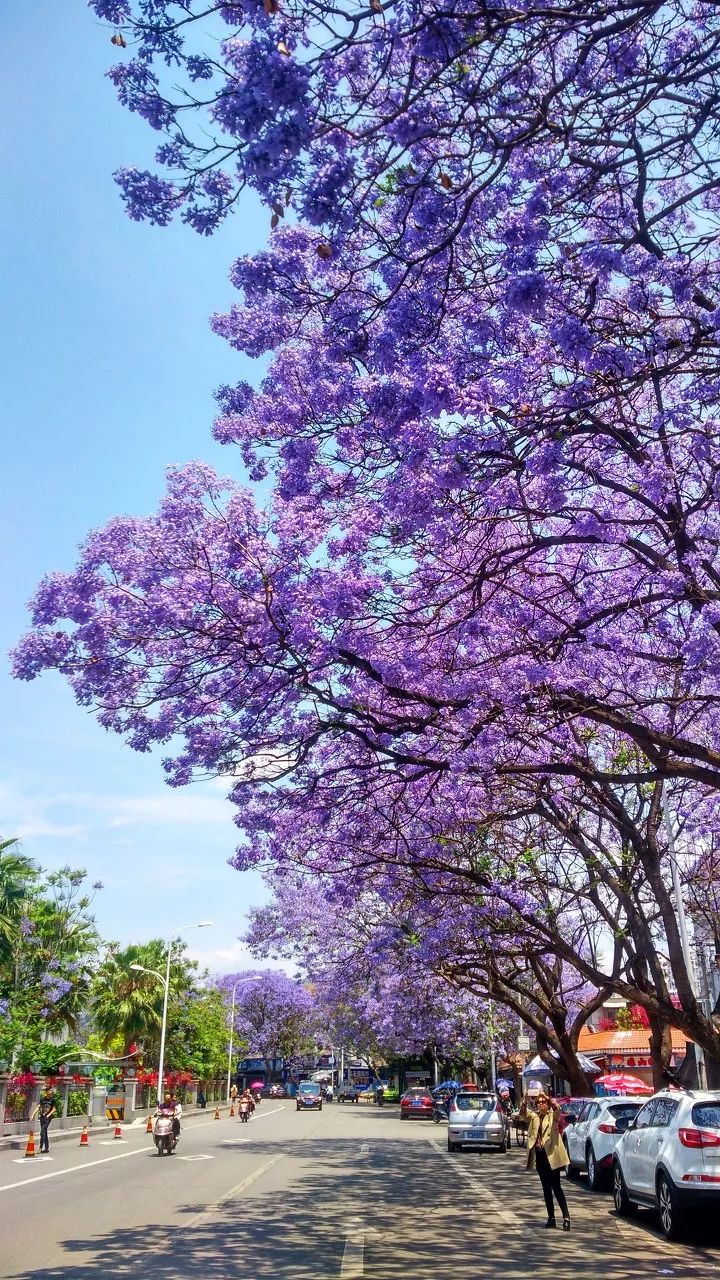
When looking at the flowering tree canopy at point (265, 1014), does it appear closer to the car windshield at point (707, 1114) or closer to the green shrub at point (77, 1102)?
the green shrub at point (77, 1102)

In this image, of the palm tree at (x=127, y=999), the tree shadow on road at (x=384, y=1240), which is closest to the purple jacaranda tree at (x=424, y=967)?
the tree shadow on road at (x=384, y=1240)

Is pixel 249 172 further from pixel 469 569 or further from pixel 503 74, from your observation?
pixel 469 569

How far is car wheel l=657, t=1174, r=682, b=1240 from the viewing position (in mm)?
11656

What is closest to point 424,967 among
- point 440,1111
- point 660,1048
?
point 660,1048

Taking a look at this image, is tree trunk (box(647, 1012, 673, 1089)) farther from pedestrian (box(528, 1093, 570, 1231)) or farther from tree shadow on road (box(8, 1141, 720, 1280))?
pedestrian (box(528, 1093, 570, 1231))

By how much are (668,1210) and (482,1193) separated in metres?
6.41

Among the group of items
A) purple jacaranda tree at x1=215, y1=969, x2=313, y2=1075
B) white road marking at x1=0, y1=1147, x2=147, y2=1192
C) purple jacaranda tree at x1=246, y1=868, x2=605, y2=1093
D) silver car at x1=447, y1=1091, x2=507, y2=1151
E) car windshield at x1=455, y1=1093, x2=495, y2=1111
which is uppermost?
purple jacaranda tree at x1=215, y1=969, x2=313, y2=1075

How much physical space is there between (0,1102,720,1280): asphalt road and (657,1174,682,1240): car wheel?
0.62 feet

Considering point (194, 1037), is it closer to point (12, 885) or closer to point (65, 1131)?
point (65, 1131)

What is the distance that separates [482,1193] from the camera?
17547 mm

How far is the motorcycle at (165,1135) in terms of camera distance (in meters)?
25.8

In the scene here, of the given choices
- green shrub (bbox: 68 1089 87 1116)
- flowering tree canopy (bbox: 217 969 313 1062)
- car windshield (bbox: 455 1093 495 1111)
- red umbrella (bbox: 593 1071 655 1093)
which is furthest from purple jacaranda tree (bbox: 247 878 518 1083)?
flowering tree canopy (bbox: 217 969 313 1062)

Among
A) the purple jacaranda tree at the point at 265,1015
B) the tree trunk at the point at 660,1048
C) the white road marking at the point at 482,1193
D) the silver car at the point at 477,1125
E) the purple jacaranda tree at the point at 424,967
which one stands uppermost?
the purple jacaranda tree at the point at 265,1015

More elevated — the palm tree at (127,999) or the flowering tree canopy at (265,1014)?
the flowering tree canopy at (265,1014)
